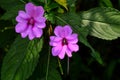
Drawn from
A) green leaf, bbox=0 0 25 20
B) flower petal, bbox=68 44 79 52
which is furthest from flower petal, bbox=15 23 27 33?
flower petal, bbox=68 44 79 52

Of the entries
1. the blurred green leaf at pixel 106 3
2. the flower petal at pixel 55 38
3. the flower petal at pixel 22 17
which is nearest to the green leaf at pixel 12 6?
the flower petal at pixel 22 17

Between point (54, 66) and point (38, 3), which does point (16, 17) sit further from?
point (54, 66)

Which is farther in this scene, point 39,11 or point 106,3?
point 106,3

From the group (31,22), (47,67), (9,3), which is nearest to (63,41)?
(31,22)

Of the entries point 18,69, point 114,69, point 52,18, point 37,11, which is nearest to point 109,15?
point 52,18

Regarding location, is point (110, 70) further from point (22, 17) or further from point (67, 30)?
point (22, 17)

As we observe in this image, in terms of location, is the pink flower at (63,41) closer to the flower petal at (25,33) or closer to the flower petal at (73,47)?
the flower petal at (73,47)

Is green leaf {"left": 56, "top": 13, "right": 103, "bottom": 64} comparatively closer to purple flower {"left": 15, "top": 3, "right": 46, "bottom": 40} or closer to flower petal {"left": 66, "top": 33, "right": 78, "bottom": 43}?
flower petal {"left": 66, "top": 33, "right": 78, "bottom": 43}
